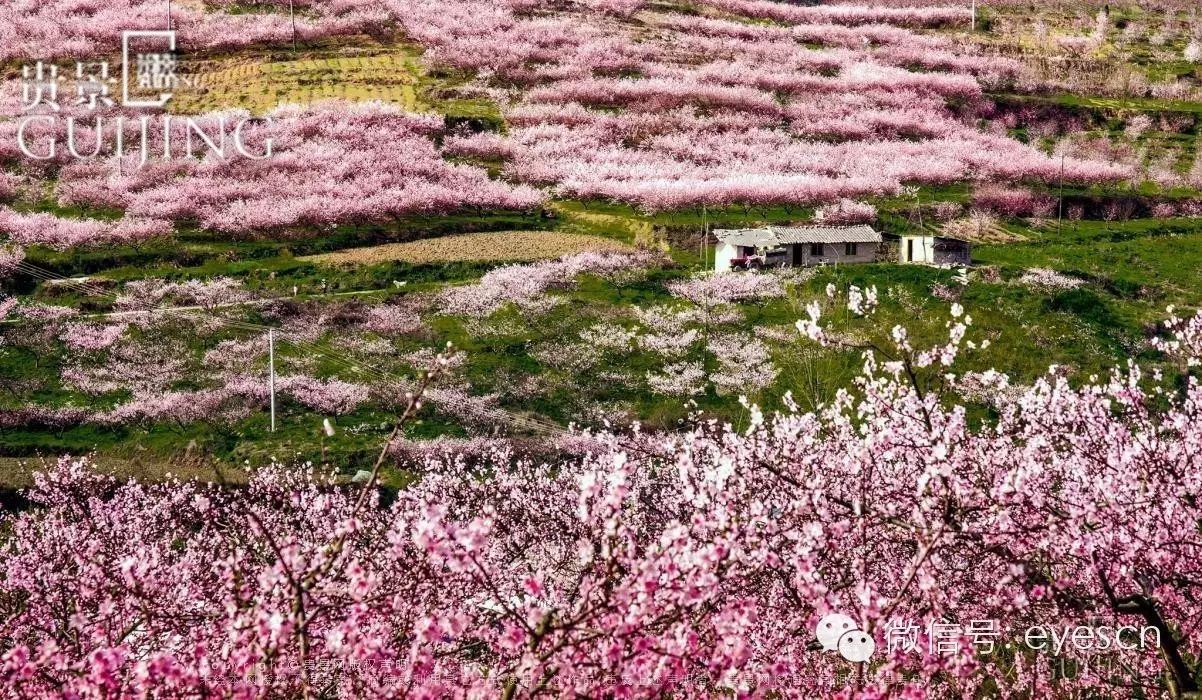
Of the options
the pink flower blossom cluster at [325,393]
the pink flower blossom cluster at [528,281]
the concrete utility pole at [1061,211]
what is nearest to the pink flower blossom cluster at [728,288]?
the pink flower blossom cluster at [528,281]

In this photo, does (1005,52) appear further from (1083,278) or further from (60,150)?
(60,150)

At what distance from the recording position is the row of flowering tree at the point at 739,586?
5027mm

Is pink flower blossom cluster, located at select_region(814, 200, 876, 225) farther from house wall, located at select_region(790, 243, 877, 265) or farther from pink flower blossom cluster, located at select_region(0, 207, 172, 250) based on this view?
pink flower blossom cluster, located at select_region(0, 207, 172, 250)

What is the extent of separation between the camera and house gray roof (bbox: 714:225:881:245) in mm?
35312

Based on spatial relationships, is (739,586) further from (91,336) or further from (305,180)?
(305,180)

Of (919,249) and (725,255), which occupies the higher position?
(919,249)

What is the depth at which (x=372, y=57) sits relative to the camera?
2281 inches

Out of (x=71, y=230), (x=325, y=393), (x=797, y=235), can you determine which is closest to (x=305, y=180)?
(x=71, y=230)

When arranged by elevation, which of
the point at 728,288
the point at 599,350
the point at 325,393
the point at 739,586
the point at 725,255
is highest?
the point at 739,586

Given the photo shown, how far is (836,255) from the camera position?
119 feet

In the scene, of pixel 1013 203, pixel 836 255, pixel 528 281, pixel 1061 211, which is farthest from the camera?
pixel 1061 211

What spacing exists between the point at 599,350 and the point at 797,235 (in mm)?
10489

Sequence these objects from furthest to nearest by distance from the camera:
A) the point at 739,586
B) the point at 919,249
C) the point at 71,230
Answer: the point at 919,249 < the point at 71,230 < the point at 739,586

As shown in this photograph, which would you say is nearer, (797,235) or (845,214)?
(797,235)
